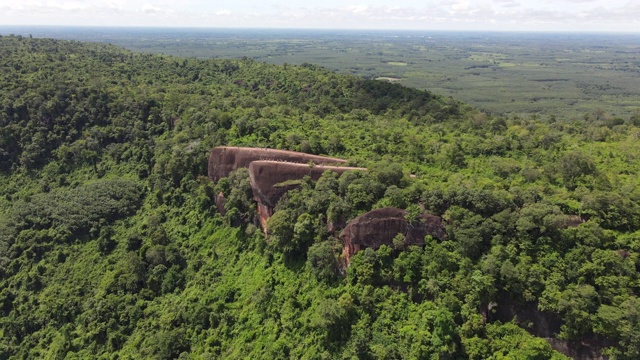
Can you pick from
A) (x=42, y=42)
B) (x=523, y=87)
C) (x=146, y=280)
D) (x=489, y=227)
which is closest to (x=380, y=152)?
(x=489, y=227)

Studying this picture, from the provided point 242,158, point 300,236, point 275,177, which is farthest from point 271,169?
point 300,236

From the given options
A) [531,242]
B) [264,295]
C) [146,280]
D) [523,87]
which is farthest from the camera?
[523,87]

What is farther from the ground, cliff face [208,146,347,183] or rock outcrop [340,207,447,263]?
cliff face [208,146,347,183]

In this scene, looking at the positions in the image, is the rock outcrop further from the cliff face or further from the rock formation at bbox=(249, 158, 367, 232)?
the cliff face

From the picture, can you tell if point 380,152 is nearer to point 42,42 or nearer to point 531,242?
point 531,242

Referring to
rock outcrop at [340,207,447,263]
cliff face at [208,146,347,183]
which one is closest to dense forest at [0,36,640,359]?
rock outcrop at [340,207,447,263]

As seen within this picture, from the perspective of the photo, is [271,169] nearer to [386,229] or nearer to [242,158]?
[242,158]

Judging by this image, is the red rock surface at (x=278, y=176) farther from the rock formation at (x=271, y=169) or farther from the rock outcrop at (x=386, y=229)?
the rock outcrop at (x=386, y=229)
